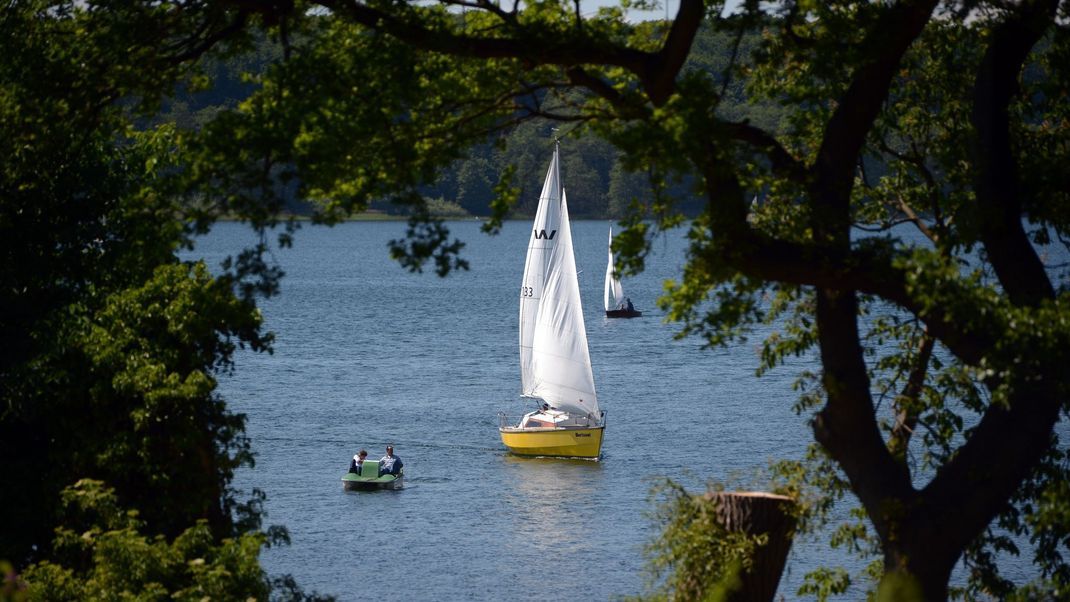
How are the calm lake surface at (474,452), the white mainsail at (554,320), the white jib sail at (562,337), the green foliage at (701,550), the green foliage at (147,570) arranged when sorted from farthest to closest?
the white jib sail at (562,337)
the white mainsail at (554,320)
the calm lake surface at (474,452)
the green foliage at (147,570)
the green foliage at (701,550)

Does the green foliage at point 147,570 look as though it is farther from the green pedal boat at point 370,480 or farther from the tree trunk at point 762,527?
the green pedal boat at point 370,480

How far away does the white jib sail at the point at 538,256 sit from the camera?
49000 millimetres

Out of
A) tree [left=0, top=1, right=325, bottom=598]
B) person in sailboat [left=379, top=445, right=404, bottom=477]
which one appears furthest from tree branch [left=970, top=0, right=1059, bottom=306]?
person in sailboat [left=379, top=445, right=404, bottom=477]

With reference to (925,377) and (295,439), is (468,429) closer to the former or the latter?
(295,439)

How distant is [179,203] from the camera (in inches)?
450

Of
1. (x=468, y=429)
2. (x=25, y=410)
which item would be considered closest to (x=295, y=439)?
(x=468, y=429)

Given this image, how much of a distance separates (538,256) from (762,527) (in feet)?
124

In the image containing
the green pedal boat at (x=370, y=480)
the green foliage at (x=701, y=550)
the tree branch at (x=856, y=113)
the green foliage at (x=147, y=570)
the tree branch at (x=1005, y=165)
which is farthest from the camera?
the green pedal boat at (x=370, y=480)

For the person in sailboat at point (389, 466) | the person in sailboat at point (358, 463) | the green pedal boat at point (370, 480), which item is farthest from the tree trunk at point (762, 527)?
the person in sailboat at point (358, 463)

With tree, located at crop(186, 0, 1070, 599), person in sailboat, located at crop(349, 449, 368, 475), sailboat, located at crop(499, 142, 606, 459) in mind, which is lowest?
person in sailboat, located at crop(349, 449, 368, 475)

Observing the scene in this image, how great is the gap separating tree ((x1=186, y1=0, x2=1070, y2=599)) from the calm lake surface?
128 centimetres

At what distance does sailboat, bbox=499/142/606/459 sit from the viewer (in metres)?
50.1

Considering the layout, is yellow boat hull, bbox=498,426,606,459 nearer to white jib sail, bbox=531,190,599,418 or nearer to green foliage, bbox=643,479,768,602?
white jib sail, bbox=531,190,599,418

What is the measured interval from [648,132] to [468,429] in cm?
4723
